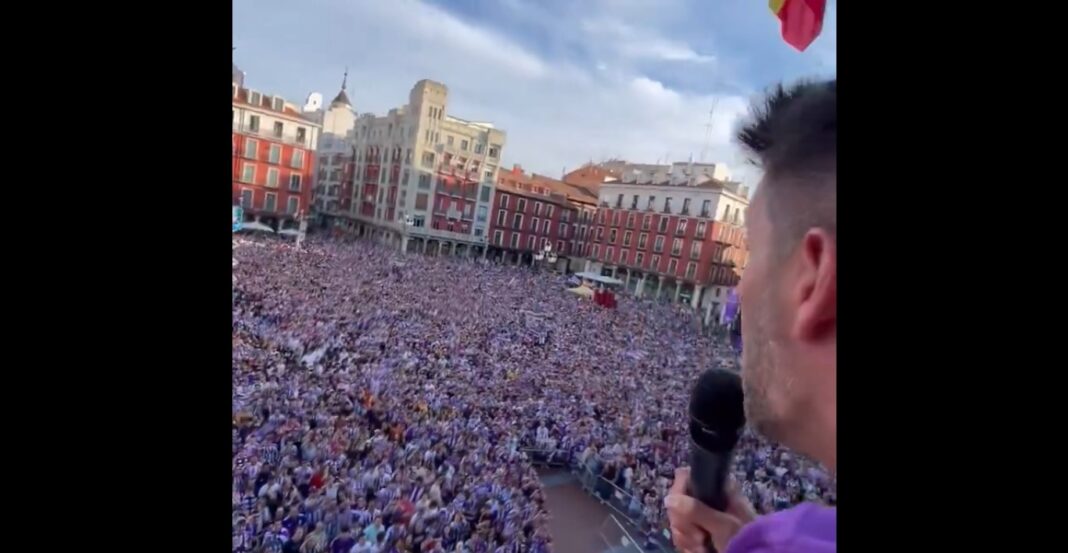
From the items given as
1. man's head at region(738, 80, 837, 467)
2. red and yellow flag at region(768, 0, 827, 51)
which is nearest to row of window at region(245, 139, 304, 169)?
man's head at region(738, 80, 837, 467)

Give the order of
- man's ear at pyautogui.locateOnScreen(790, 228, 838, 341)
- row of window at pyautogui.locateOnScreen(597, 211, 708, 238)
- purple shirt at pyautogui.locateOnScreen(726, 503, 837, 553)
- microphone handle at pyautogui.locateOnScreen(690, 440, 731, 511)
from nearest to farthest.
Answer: man's ear at pyautogui.locateOnScreen(790, 228, 838, 341) → purple shirt at pyautogui.locateOnScreen(726, 503, 837, 553) → microphone handle at pyautogui.locateOnScreen(690, 440, 731, 511) → row of window at pyautogui.locateOnScreen(597, 211, 708, 238)

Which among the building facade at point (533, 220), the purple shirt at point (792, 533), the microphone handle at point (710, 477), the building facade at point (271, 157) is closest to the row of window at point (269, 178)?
the building facade at point (271, 157)

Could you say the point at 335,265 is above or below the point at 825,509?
above

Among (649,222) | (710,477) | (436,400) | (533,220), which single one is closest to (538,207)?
(533,220)

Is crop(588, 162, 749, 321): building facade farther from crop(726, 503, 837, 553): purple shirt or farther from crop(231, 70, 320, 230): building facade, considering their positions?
crop(231, 70, 320, 230): building facade
